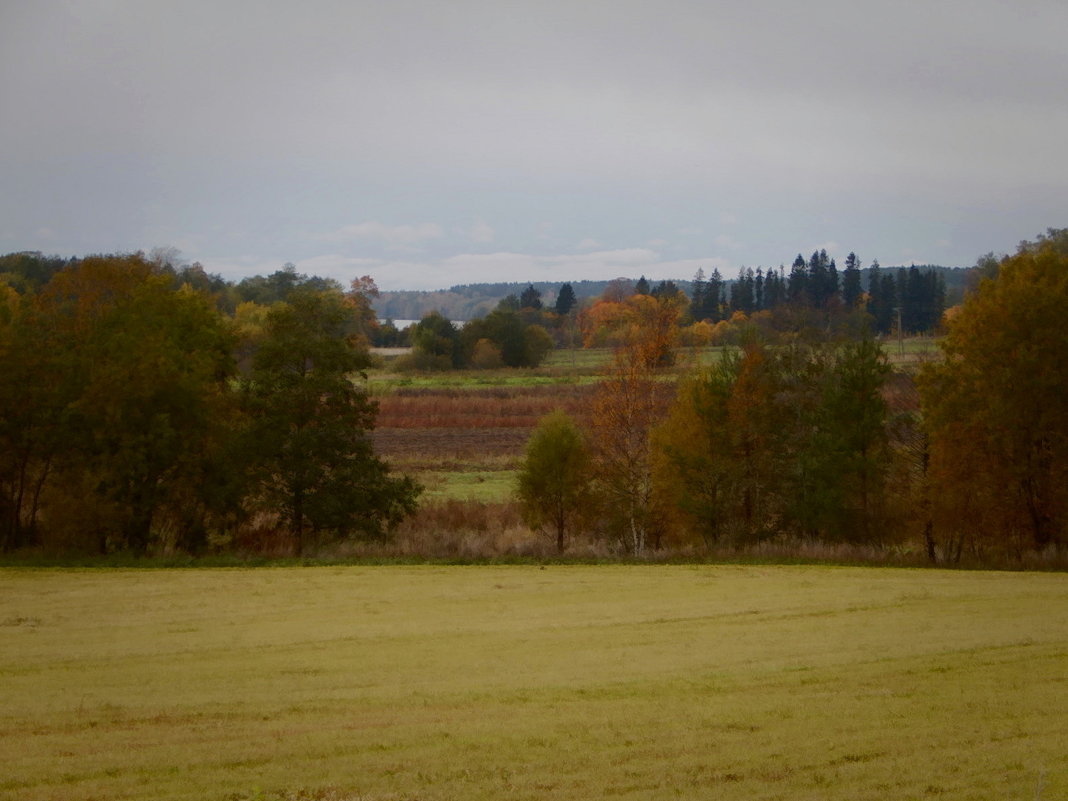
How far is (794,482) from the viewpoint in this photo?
33656 mm

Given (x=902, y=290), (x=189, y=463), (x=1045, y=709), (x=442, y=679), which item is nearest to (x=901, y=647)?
(x=1045, y=709)

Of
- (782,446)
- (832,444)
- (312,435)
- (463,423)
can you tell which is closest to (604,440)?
(782,446)

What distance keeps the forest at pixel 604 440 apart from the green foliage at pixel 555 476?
0.21ft

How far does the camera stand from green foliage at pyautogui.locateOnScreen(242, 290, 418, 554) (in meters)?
33.3

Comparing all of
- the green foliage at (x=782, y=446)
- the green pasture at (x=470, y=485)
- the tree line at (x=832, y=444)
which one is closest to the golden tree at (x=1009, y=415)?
the tree line at (x=832, y=444)

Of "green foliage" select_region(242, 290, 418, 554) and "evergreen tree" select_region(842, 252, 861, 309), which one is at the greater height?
"evergreen tree" select_region(842, 252, 861, 309)

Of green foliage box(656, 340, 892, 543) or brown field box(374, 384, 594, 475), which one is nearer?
green foliage box(656, 340, 892, 543)

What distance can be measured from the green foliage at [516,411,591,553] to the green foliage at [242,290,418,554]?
12.4 ft

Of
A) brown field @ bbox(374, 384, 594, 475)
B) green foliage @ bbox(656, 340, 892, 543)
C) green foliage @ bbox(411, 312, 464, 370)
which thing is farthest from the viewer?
green foliage @ bbox(411, 312, 464, 370)

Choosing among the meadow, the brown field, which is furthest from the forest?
the brown field

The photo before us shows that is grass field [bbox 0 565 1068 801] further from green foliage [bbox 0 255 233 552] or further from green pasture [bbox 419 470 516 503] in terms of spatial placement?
green pasture [bbox 419 470 516 503]

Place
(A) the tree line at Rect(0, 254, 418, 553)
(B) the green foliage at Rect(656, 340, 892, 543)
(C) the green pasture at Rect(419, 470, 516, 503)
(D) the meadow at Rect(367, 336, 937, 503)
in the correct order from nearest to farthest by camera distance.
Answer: (A) the tree line at Rect(0, 254, 418, 553) → (B) the green foliage at Rect(656, 340, 892, 543) → (C) the green pasture at Rect(419, 470, 516, 503) → (D) the meadow at Rect(367, 336, 937, 503)

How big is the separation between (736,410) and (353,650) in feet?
65.0

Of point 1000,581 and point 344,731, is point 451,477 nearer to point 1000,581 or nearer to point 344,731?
point 1000,581
